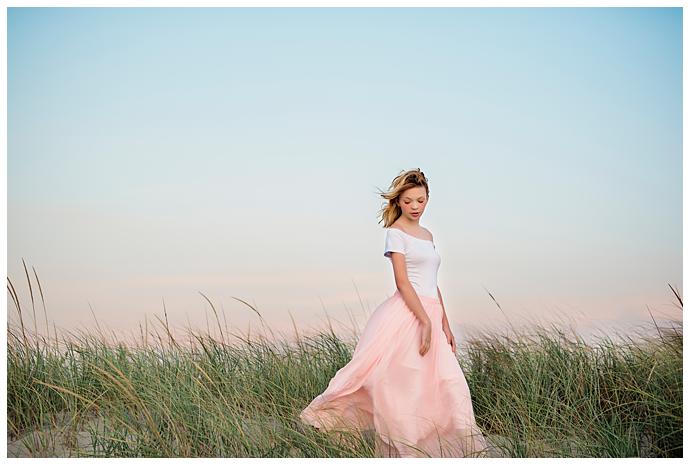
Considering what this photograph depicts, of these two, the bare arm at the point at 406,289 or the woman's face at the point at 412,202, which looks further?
the woman's face at the point at 412,202

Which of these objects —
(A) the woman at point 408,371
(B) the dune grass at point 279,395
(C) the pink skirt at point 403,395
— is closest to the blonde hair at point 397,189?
(A) the woman at point 408,371

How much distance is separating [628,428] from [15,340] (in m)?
3.78

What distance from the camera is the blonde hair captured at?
4.70 metres

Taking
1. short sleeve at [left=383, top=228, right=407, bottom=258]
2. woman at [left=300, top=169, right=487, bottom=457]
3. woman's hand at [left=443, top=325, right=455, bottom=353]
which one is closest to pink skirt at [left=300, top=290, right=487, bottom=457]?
woman at [left=300, top=169, right=487, bottom=457]

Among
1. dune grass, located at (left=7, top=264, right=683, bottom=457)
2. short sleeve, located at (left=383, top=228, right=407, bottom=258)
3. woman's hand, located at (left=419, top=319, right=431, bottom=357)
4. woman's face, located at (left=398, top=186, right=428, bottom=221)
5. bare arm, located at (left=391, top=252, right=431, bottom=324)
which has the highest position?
woman's face, located at (left=398, top=186, right=428, bottom=221)

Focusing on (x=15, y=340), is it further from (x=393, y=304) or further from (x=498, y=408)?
(x=498, y=408)

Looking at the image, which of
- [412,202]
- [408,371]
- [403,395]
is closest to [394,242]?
[412,202]

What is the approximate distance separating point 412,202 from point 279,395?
156 cm

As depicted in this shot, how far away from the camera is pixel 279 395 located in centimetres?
530

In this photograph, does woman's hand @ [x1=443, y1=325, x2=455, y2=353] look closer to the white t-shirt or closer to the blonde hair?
the white t-shirt

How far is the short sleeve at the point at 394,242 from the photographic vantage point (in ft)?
15.1

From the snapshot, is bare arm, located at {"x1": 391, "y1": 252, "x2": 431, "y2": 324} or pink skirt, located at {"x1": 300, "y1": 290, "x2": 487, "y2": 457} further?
bare arm, located at {"x1": 391, "y1": 252, "x2": 431, "y2": 324}

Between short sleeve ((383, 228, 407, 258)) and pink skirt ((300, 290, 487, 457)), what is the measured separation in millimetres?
262

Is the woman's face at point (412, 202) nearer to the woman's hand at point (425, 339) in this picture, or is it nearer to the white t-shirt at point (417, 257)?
the white t-shirt at point (417, 257)
